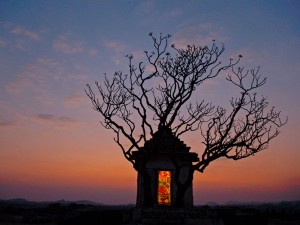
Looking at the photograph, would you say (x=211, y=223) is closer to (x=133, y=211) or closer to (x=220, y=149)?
(x=133, y=211)

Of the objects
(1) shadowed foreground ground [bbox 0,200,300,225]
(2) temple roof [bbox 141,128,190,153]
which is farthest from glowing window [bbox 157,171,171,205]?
(1) shadowed foreground ground [bbox 0,200,300,225]

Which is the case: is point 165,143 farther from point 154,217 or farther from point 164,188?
point 154,217

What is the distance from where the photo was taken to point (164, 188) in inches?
802

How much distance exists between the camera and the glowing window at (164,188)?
66.3ft

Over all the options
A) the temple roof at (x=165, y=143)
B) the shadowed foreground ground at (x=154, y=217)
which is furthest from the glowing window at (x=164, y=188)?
the shadowed foreground ground at (x=154, y=217)

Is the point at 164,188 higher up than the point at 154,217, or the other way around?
the point at 164,188

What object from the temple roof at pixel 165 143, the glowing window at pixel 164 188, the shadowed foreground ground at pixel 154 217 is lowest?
the shadowed foreground ground at pixel 154 217

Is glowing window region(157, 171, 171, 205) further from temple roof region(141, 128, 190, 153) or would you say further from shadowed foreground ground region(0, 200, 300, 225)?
shadowed foreground ground region(0, 200, 300, 225)

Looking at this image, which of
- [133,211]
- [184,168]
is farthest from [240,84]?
[133,211]

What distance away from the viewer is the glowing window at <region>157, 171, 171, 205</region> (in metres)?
20.2

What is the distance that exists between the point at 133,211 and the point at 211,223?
3.88m

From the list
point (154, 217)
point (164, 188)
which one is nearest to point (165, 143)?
point (164, 188)

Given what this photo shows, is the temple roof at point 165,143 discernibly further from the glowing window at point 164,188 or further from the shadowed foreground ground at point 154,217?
the shadowed foreground ground at point 154,217

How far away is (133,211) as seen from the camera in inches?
615
